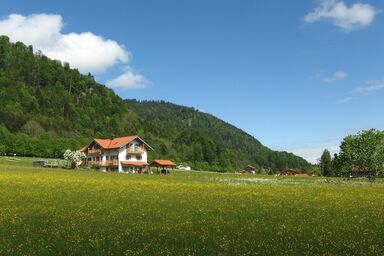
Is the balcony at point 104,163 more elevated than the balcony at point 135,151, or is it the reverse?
the balcony at point 135,151

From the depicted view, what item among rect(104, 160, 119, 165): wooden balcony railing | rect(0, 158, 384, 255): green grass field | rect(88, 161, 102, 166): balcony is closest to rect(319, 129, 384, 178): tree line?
rect(0, 158, 384, 255): green grass field

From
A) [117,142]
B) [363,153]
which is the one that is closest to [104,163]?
[117,142]

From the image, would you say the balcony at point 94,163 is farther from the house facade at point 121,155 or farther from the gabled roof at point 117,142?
the gabled roof at point 117,142

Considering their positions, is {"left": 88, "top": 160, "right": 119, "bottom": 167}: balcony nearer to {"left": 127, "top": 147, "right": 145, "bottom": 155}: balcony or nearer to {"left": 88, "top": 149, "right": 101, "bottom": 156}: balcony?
{"left": 88, "top": 149, "right": 101, "bottom": 156}: balcony

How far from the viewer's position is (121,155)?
123812mm

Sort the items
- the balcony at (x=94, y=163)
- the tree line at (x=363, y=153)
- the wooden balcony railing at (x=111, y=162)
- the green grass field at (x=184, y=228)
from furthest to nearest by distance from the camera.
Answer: the balcony at (x=94, y=163) → the wooden balcony railing at (x=111, y=162) → the tree line at (x=363, y=153) → the green grass field at (x=184, y=228)

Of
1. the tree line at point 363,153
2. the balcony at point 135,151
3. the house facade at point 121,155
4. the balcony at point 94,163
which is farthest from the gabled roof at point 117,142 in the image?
the tree line at point 363,153

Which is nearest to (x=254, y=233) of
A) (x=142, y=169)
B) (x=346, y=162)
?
(x=346, y=162)

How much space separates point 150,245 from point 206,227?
4675mm

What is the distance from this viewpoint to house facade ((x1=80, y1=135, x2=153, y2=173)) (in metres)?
124

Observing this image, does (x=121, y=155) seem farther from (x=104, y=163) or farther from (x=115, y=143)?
(x=104, y=163)

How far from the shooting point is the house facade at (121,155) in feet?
405

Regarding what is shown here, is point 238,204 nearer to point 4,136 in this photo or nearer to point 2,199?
point 2,199

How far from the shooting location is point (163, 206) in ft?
96.0
